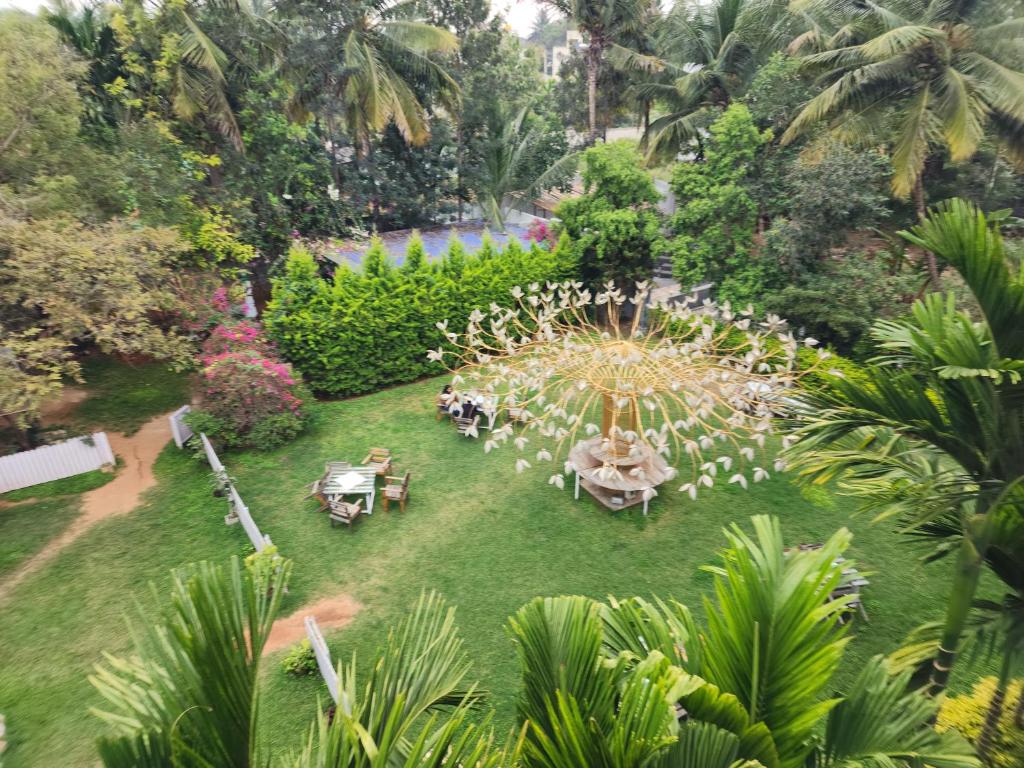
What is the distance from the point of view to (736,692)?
2.47 m

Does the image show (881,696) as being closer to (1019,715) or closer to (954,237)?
(954,237)

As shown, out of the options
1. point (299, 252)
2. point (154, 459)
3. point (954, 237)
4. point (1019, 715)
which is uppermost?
Result: point (954, 237)

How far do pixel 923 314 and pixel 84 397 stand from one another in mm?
16033

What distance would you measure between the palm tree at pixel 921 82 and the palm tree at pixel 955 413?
11.2 metres

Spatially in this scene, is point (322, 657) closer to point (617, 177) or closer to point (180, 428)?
point (180, 428)

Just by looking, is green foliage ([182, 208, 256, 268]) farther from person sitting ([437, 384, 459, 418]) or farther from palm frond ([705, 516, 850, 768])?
palm frond ([705, 516, 850, 768])

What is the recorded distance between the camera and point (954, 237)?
3.36m

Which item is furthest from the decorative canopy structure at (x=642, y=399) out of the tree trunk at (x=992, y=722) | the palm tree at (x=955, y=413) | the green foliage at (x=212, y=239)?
the green foliage at (x=212, y=239)

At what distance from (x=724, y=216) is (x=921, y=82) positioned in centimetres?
490

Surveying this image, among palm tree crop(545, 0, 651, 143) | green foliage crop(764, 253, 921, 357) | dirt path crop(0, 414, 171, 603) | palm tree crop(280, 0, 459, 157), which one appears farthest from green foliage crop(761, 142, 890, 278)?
dirt path crop(0, 414, 171, 603)

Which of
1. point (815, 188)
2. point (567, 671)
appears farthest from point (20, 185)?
point (815, 188)

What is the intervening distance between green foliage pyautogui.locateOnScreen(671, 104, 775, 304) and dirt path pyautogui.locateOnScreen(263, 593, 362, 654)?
433 inches

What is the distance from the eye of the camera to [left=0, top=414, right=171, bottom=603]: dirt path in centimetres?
903

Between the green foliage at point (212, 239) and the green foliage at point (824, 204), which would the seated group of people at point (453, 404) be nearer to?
the green foliage at point (212, 239)
